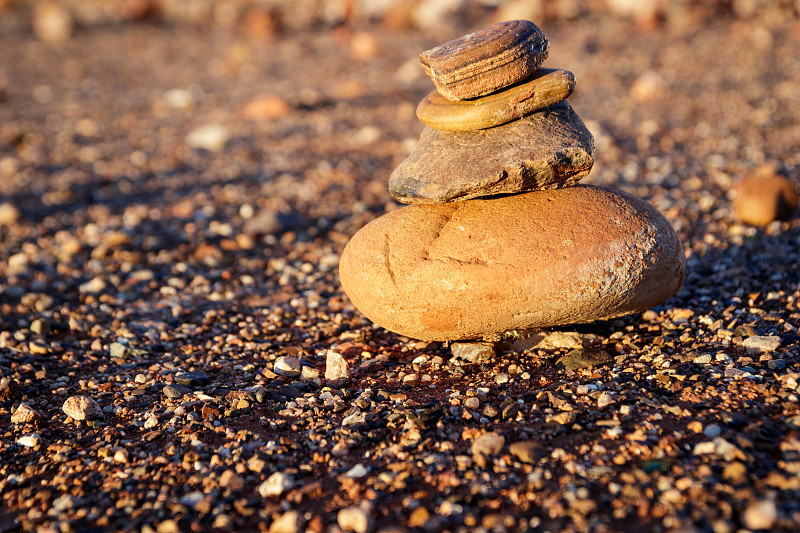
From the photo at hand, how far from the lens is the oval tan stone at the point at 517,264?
379 centimetres

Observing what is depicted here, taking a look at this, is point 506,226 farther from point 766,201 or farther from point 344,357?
point 766,201

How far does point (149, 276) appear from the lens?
6.14 metres

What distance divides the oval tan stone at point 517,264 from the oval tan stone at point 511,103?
1.54 feet

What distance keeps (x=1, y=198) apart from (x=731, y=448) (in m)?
8.09

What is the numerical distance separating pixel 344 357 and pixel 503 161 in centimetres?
158

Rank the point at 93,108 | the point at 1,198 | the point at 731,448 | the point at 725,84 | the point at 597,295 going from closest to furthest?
the point at 731,448 → the point at 597,295 → the point at 1,198 → the point at 725,84 → the point at 93,108

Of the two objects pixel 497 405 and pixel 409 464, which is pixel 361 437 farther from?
pixel 497 405

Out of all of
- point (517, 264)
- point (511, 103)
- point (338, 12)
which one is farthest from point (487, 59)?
point (338, 12)

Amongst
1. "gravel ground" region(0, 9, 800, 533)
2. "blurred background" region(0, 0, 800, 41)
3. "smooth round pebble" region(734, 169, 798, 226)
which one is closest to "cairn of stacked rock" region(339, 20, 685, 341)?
"gravel ground" region(0, 9, 800, 533)

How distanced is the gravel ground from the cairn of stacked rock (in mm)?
380

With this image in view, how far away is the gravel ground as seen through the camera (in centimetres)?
298

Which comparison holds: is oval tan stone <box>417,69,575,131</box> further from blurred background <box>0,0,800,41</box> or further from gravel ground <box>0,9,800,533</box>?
blurred background <box>0,0,800,41</box>

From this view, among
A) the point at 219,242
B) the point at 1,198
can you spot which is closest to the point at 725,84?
the point at 219,242

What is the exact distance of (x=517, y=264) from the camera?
12.4ft
